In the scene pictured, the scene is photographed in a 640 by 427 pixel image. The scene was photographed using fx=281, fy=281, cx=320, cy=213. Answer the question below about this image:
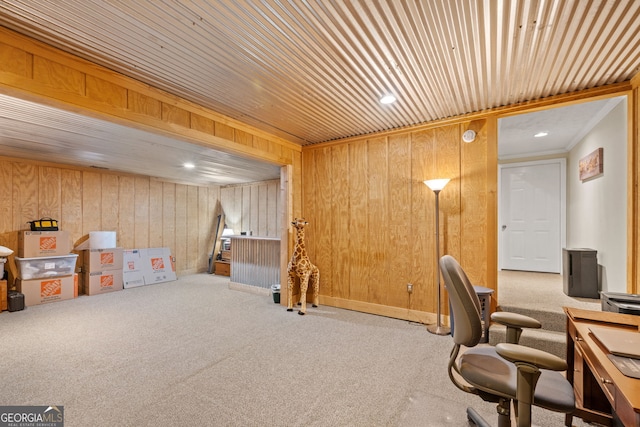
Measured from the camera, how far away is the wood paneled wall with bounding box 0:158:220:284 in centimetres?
471

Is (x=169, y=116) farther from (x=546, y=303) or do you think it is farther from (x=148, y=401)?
→ (x=546, y=303)

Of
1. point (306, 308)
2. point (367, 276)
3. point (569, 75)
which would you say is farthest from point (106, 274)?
point (569, 75)

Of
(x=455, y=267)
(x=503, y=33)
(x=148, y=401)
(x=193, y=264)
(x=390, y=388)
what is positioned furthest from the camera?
(x=193, y=264)

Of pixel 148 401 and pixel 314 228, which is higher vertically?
pixel 314 228

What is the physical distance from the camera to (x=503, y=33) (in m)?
1.84

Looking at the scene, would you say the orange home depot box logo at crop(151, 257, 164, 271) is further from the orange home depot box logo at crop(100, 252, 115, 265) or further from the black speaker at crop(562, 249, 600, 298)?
the black speaker at crop(562, 249, 600, 298)

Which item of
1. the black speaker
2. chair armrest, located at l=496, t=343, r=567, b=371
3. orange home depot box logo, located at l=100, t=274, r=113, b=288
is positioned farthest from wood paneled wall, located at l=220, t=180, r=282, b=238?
chair armrest, located at l=496, t=343, r=567, b=371

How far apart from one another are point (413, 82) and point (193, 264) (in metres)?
6.80

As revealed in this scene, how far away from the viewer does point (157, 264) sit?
6262 millimetres

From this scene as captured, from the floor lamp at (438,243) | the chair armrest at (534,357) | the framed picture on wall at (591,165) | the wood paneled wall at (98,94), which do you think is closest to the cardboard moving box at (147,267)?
the wood paneled wall at (98,94)

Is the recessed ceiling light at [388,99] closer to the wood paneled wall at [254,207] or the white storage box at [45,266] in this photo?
the wood paneled wall at [254,207]

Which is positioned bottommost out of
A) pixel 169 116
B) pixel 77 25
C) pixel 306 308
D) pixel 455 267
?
pixel 306 308

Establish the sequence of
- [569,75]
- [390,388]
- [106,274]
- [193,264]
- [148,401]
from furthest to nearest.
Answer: [193,264], [106,274], [569,75], [390,388], [148,401]

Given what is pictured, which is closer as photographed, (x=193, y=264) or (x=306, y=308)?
(x=306, y=308)
